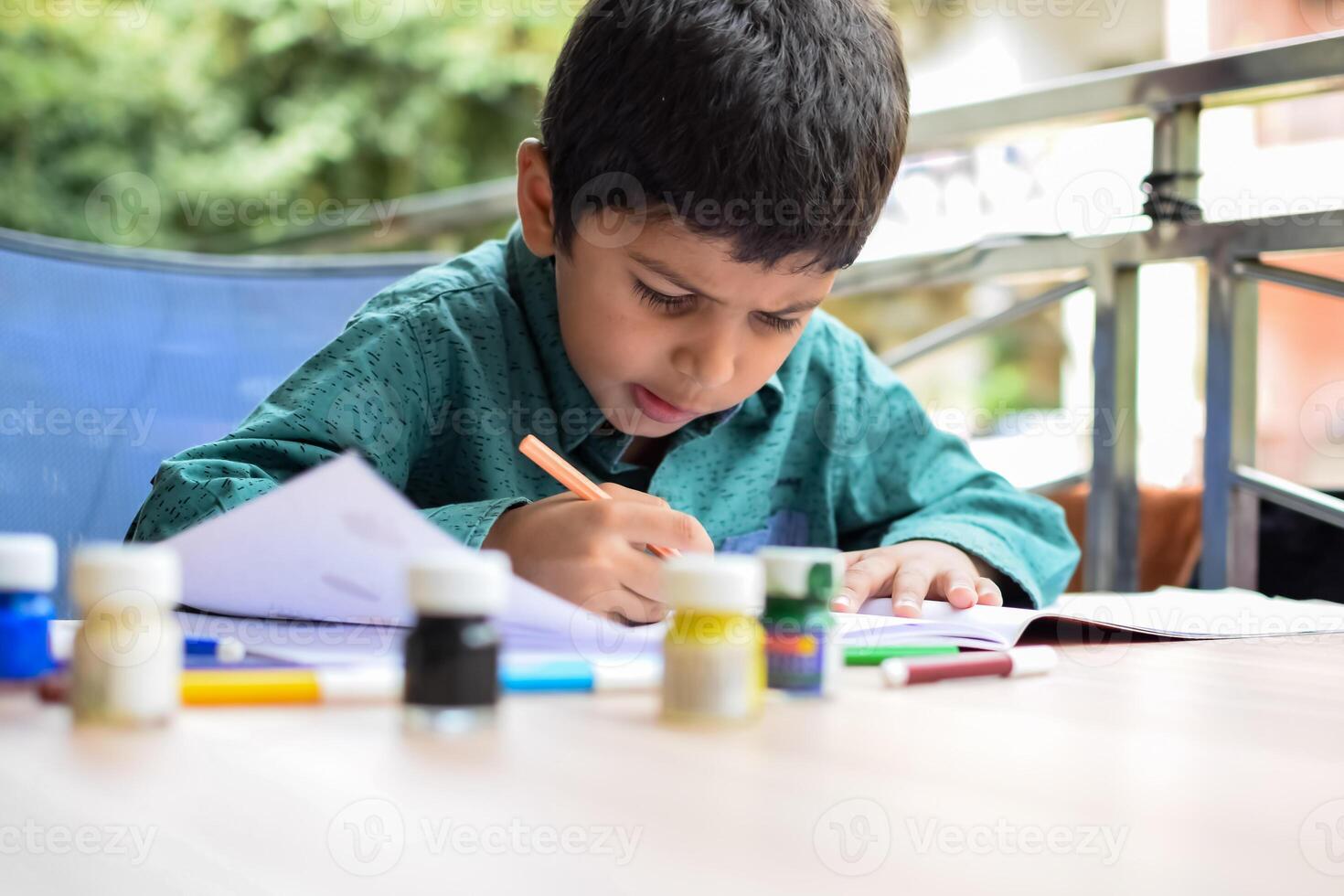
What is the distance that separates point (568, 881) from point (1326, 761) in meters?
0.31

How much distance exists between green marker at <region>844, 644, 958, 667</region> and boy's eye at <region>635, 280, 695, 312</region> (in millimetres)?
420

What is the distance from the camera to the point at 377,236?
8.98 feet

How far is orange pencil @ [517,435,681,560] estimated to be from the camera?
75 cm

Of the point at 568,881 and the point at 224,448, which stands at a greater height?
the point at 224,448

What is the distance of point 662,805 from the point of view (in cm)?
37

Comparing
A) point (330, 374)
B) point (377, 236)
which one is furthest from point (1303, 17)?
point (330, 374)

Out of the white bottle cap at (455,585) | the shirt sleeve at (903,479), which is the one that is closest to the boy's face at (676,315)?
the shirt sleeve at (903,479)

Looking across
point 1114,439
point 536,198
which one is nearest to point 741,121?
point 536,198

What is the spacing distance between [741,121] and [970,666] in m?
0.51

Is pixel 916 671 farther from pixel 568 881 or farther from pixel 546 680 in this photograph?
pixel 568 881

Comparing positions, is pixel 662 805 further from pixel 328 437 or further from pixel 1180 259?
pixel 1180 259

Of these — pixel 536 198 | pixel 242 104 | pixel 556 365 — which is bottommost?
pixel 556 365

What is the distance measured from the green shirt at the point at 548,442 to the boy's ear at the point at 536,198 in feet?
0.15

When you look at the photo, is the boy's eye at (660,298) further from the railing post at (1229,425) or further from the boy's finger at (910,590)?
the railing post at (1229,425)
